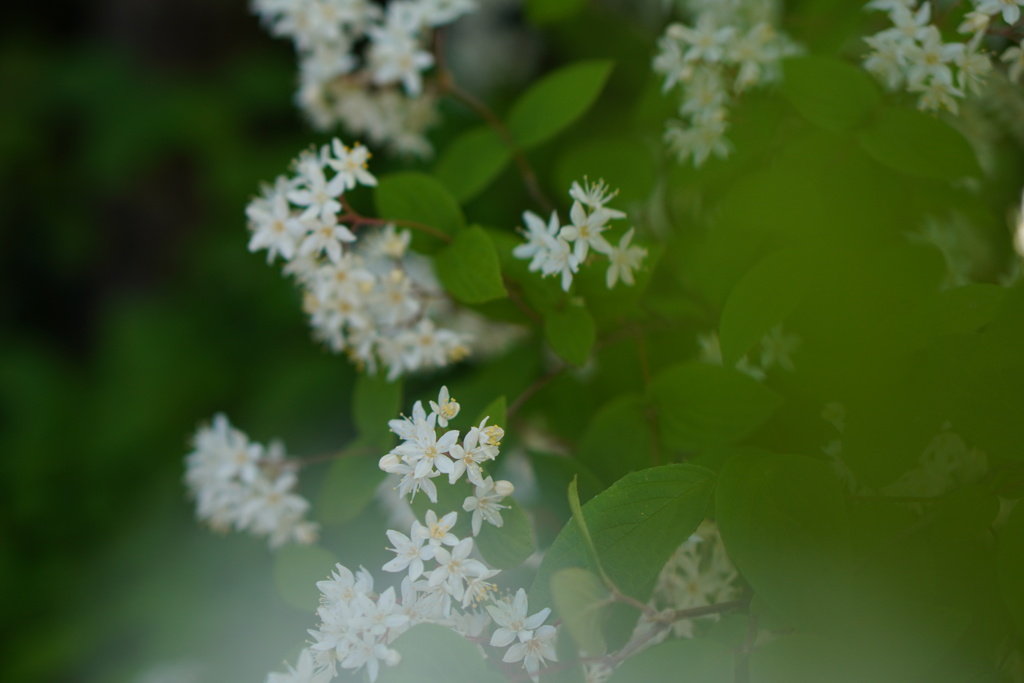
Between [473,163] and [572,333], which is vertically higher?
[473,163]

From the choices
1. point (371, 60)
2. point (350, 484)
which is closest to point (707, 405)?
point (350, 484)

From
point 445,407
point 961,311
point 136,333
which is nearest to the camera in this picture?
point 961,311

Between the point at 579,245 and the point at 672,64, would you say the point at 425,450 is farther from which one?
the point at 672,64

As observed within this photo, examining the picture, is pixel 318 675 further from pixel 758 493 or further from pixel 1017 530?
pixel 1017 530

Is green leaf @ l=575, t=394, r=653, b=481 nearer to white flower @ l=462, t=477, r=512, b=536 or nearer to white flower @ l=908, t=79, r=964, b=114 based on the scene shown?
white flower @ l=462, t=477, r=512, b=536

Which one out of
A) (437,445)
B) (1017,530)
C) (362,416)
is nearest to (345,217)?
(362,416)

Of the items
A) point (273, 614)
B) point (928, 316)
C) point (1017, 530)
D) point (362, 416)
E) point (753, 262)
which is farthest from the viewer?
point (273, 614)

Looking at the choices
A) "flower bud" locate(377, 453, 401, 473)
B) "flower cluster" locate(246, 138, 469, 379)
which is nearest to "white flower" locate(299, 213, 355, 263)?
"flower cluster" locate(246, 138, 469, 379)
